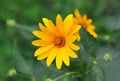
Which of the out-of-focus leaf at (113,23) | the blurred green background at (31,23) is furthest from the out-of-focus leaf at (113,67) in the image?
the out-of-focus leaf at (113,23)

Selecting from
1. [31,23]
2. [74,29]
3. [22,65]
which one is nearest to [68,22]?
[74,29]

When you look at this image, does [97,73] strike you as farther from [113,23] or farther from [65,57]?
[113,23]

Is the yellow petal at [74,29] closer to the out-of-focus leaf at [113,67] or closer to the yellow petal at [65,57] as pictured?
the yellow petal at [65,57]

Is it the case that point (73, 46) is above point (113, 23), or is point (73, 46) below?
below

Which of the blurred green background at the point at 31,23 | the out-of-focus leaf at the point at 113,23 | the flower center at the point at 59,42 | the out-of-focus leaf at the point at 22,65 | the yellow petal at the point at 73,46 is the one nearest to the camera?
the yellow petal at the point at 73,46

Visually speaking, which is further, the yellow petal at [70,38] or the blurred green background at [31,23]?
the blurred green background at [31,23]

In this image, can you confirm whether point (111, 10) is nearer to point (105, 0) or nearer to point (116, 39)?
point (105, 0)

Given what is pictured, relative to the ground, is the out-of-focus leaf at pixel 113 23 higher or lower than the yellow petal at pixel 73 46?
higher

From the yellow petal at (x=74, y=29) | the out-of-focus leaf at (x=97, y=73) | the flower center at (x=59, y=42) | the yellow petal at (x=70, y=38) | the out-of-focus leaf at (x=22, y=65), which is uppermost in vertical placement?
the out-of-focus leaf at (x=22, y=65)

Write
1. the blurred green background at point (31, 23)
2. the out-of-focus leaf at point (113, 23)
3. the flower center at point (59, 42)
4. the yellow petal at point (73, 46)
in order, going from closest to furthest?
the yellow petal at point (73, 46) < the flower center at point (59, 42) < the blurred green background at point (31, 23) < the out-of-focus leaf at point (113, 23)

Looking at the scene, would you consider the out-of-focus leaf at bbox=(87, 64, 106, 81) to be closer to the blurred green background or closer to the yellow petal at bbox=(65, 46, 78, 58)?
the yellow petal at bbox=(65, 46, 78, 58)
